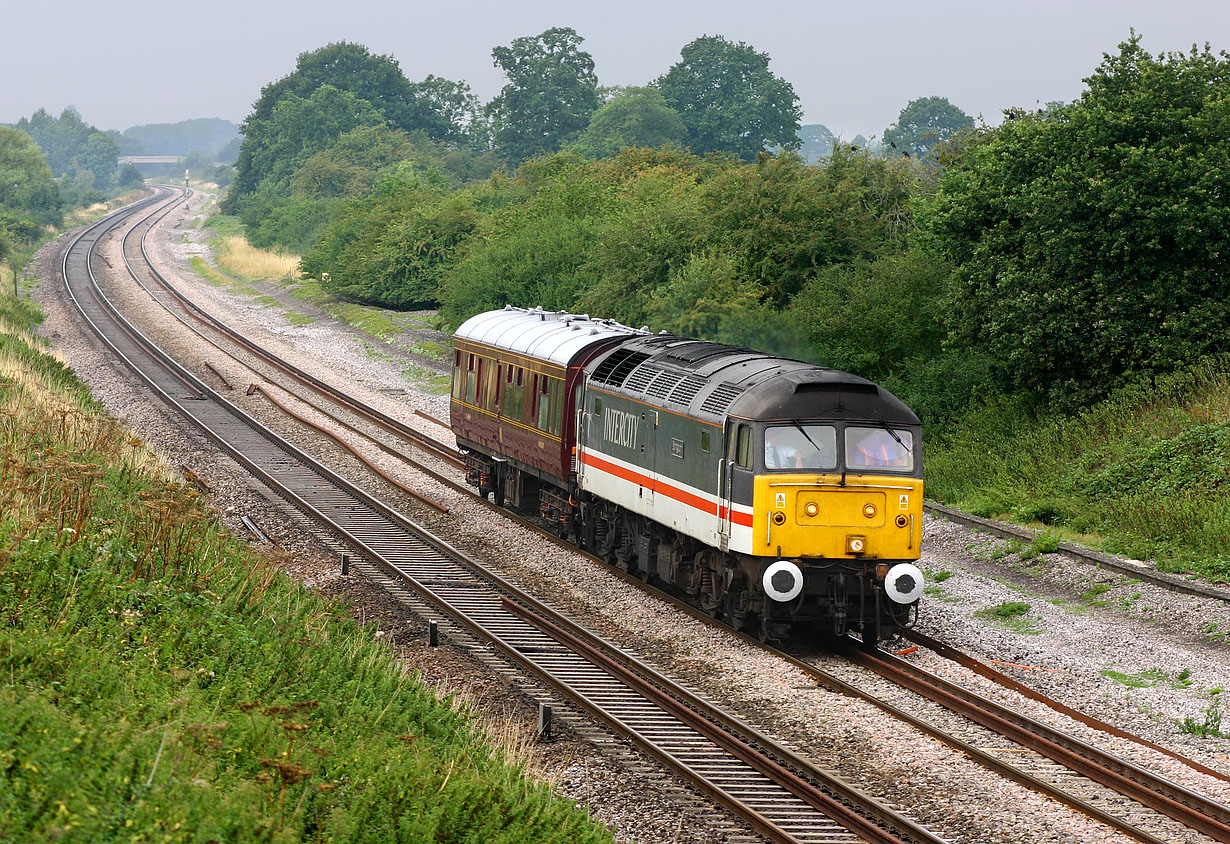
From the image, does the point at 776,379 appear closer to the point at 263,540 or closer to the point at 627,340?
the point at 627,340

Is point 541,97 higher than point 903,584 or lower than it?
higher

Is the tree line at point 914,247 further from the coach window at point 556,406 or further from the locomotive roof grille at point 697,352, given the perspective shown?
the coach window at point 556,406

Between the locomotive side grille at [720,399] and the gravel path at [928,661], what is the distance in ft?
9.80

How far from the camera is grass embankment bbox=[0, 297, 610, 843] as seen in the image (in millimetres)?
7676

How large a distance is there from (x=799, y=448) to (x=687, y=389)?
2.59 m

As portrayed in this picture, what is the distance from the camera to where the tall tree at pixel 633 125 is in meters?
106

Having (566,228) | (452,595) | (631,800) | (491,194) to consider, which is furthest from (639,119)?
(631,800)

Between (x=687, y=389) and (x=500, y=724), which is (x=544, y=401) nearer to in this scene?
(x=687, y=389)

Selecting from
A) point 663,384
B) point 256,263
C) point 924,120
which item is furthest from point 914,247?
point 924,120

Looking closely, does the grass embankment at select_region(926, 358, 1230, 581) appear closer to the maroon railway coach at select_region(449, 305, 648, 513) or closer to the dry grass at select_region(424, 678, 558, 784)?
the maroon railway coach at select_region(449, 305, 648, 513)

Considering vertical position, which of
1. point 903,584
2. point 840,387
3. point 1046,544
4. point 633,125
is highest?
point 633,125

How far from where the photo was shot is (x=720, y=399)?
1728 centimetres

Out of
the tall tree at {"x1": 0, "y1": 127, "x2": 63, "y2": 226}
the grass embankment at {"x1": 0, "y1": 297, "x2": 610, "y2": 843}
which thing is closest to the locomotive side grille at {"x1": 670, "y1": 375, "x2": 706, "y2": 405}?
the grass embankment at {"x1": 0, "y1": 297, "x2": 610, "y2": 843}

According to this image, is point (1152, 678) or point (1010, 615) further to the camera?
point (1010, 615)
